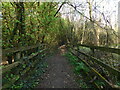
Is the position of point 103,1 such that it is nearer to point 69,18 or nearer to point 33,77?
point 33,77

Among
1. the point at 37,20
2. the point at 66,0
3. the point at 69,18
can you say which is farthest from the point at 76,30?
the point at 37,20

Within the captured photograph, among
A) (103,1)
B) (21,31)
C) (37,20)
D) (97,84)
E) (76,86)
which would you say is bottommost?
(76,86)

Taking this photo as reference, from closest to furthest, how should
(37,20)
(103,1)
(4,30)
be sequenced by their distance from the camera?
(4,30)
(37,20)
(103,1)

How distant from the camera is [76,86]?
13.1 ft

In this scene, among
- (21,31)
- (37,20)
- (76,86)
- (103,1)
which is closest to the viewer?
(76,86)

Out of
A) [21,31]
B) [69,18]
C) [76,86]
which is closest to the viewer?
[76,86]

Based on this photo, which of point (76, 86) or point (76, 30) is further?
point (76, 30)

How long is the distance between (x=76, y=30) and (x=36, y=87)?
1791 cm

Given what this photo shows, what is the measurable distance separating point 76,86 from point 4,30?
11.6 feet

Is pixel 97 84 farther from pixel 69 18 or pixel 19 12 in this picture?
pixel 69 18

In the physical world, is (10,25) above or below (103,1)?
below

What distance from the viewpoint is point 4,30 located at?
4.29m

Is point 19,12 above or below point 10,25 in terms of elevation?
above

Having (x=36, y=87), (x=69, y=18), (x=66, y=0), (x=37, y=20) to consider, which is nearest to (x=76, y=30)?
(x=69, y=18)
